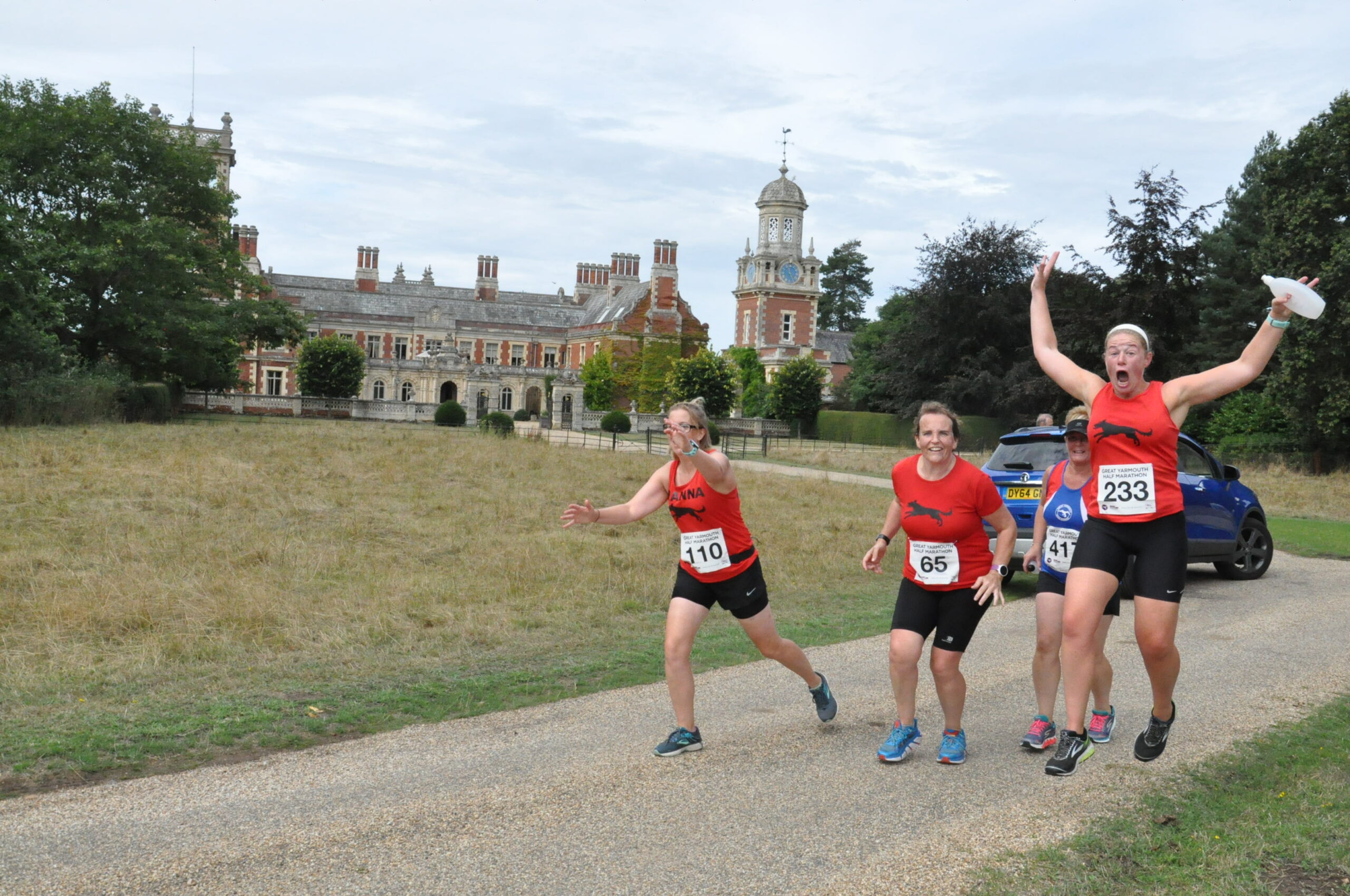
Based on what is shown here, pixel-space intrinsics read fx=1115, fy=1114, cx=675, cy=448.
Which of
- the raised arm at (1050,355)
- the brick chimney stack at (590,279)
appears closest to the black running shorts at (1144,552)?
the raised arm at (1050,355)

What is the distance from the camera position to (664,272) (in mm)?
92188

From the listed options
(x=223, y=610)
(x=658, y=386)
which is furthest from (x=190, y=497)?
(x=658, y=386)

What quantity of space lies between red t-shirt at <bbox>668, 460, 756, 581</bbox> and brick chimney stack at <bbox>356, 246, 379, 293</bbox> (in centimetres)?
10374

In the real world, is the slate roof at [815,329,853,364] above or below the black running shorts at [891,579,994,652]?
above

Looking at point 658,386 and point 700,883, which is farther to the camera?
point 658,386

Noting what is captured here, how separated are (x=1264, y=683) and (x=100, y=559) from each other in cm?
1013

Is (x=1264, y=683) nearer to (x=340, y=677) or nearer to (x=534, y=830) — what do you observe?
(x=534, y=830)

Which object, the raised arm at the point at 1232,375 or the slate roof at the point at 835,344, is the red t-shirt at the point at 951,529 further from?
the slate roof at the point at 835,344

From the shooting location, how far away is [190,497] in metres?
16.0

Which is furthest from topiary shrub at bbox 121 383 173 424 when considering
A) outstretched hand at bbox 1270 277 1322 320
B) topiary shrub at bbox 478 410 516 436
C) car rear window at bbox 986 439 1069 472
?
outstretched hand at bbox 1270 277 1322 320

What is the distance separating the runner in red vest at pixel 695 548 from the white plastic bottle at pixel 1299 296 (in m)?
2.57

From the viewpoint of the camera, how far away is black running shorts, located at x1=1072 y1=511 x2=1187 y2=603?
16.3 feet

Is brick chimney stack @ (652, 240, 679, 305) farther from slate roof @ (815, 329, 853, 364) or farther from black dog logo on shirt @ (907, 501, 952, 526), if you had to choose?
black dog logo on shirt @ (907, 501, 952, 526)

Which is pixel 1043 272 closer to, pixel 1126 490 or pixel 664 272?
pixel 1126 490
